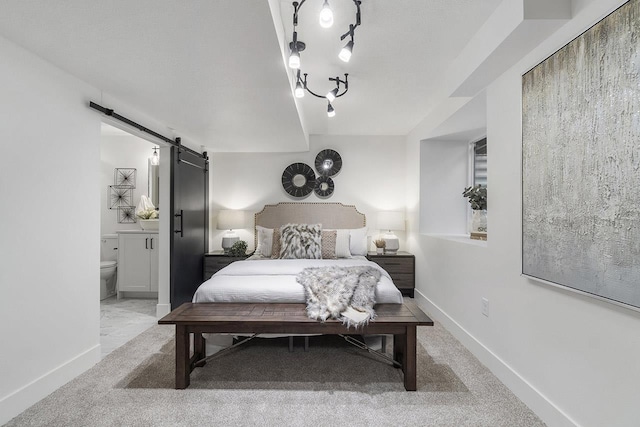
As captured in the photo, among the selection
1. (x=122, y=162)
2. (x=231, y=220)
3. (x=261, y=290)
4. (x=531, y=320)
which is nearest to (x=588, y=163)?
(x=531, y=320)

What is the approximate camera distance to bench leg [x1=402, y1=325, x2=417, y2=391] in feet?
7.10

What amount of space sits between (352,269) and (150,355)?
1.86 m

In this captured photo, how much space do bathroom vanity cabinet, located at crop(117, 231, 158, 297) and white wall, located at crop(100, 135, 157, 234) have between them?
0.57 metres

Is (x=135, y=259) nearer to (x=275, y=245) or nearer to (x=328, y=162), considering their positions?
(x=275, y=245)

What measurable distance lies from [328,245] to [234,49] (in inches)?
108

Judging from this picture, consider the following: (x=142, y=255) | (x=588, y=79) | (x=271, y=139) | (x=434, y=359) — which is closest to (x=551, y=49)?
(x=588, y=79)

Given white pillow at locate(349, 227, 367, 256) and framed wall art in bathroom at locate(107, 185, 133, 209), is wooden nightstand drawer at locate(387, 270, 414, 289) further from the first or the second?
framed wall art in bathroom at locate(107, 185, 133, 209)

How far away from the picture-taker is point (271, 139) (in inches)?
166

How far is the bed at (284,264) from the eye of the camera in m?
2.67

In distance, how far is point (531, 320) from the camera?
200 centimetres

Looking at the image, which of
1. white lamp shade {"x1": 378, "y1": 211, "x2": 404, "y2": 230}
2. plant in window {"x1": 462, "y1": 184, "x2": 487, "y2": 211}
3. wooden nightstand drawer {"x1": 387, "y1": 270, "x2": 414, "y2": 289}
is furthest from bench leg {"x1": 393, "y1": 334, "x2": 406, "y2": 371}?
white lamp shade {"x1": 378, "y1": 211, "x2": 404, "y2": 230}

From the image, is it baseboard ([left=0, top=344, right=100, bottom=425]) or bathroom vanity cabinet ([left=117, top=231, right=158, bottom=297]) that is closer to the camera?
baseboard ([left=0, top=344, right=100, bottom=425])

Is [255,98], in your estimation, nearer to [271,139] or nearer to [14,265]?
[271,139]

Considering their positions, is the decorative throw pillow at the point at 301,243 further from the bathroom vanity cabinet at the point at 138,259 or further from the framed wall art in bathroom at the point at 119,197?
the framed wall art in bathroom at the point at 119,197
